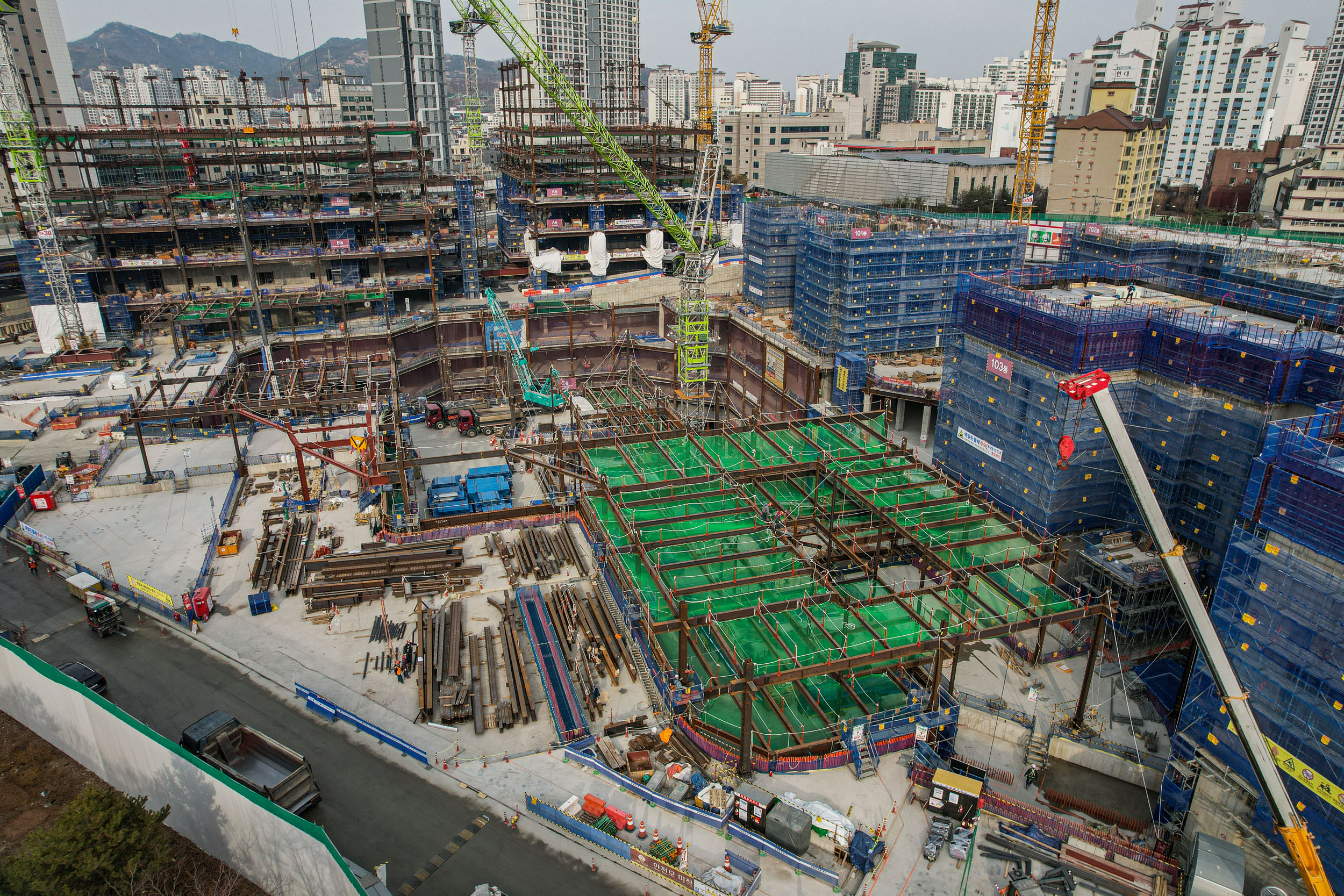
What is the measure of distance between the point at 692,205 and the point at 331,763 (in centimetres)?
4805

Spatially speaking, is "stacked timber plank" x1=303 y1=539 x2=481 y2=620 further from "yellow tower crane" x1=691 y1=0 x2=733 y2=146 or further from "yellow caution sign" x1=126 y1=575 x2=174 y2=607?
"yellow tower crane" x1=691 y1=0 x2=733 y2=146

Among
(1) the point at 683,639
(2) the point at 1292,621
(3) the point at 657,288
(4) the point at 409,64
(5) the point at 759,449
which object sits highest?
(4) the point at 409,64

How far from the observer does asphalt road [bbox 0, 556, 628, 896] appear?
2352 centimetres

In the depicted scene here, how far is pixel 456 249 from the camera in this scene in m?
84.4

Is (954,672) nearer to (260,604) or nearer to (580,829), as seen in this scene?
(580,829)

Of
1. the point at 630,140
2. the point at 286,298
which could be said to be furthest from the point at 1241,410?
the point at 630,140

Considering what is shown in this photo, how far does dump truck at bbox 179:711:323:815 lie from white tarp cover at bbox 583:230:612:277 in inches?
2470

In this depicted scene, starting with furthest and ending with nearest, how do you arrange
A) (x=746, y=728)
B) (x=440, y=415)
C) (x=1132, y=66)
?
(x=1132, y=66) < (x=440, y=415) < (x=746, y=728)

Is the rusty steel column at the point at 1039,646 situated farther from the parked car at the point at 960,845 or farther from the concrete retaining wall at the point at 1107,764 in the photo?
the parked car at the point at 960,845

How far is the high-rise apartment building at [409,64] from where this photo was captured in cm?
15762

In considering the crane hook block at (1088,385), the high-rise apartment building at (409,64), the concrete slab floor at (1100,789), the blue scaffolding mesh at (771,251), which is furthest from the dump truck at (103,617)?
the high-rise apartment building at (409,64)

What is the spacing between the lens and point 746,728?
25562mm

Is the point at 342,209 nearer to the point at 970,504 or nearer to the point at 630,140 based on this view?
the point at 630,140

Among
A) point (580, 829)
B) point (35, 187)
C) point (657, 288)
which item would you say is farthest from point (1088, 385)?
point (35, 187)
